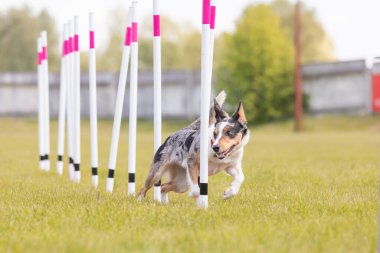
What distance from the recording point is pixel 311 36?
66812 millimetres

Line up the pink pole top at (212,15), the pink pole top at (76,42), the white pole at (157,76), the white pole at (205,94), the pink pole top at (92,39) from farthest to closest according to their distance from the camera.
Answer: the pink pole top at (76,42) → the pink pole top at (92,39) → the white pole at (157,76) → the pink pole top at (212,15) → the white pole at (205,94)

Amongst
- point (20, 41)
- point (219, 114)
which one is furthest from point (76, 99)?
point (20, 41)

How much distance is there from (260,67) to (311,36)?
18.8m

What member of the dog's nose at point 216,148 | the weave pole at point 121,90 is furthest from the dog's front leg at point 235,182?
the weave pole at point 121,90

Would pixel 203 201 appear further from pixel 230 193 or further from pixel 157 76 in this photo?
pixel 157 76

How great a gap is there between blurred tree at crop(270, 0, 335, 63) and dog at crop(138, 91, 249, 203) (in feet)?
193

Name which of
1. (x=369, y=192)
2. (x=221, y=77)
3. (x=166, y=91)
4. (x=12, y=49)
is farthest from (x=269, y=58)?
(x=369, y=192)

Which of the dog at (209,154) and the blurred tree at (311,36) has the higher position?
the blurred tree at (311,36)

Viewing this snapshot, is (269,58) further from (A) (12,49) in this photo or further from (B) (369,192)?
(B) (369,192)

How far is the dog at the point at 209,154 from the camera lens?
7.39 meters

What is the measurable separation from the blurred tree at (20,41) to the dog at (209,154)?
57.8 meters

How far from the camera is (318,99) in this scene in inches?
1826

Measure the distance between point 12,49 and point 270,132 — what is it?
29958mm

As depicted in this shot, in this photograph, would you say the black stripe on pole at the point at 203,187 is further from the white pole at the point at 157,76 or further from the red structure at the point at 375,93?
the red structure at the point at 375,93
